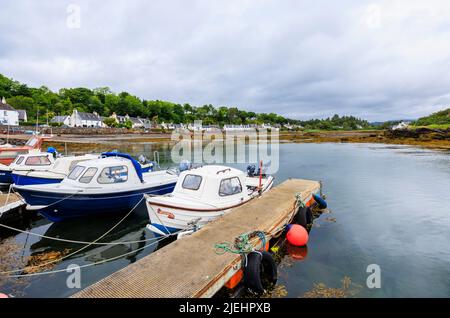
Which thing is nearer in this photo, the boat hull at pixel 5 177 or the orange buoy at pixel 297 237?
the orange buoy at pixel 297 237

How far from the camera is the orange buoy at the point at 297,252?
864 centimetres

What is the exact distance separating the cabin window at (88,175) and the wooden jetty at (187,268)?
627 cm

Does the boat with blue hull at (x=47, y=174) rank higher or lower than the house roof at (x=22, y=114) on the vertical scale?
lower

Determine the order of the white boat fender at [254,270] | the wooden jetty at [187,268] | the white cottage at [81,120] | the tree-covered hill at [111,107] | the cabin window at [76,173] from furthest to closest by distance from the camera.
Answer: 1. the tree-covered hill at [111,107]
2. the white cottage at [81,120]
3. the cabin window at [76,173]
4. the white boat fender at [254,270]
5. the wooden jetty at [187,268]

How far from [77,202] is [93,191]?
0.79 meters

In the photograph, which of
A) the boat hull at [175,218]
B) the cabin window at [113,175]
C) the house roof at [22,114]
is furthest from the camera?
the house roof at [22,114]

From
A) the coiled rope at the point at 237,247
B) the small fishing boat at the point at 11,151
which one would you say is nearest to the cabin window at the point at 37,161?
the small fishing boat at the point at 11,151

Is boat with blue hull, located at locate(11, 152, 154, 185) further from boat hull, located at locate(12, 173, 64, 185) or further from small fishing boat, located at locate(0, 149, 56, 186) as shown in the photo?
small fishing boat, located at locate(0, 149, 56, 186)

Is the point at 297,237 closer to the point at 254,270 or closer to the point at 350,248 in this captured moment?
the point at 350,248

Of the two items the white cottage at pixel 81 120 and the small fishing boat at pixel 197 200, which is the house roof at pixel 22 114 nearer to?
the white cottage at pixel 81 120

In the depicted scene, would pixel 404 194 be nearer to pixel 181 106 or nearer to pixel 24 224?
pixel 24 224

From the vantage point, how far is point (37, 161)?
15992 millimetres

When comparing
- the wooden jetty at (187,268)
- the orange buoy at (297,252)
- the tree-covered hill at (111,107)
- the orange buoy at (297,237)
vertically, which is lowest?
the orange buoy at (297,252)
